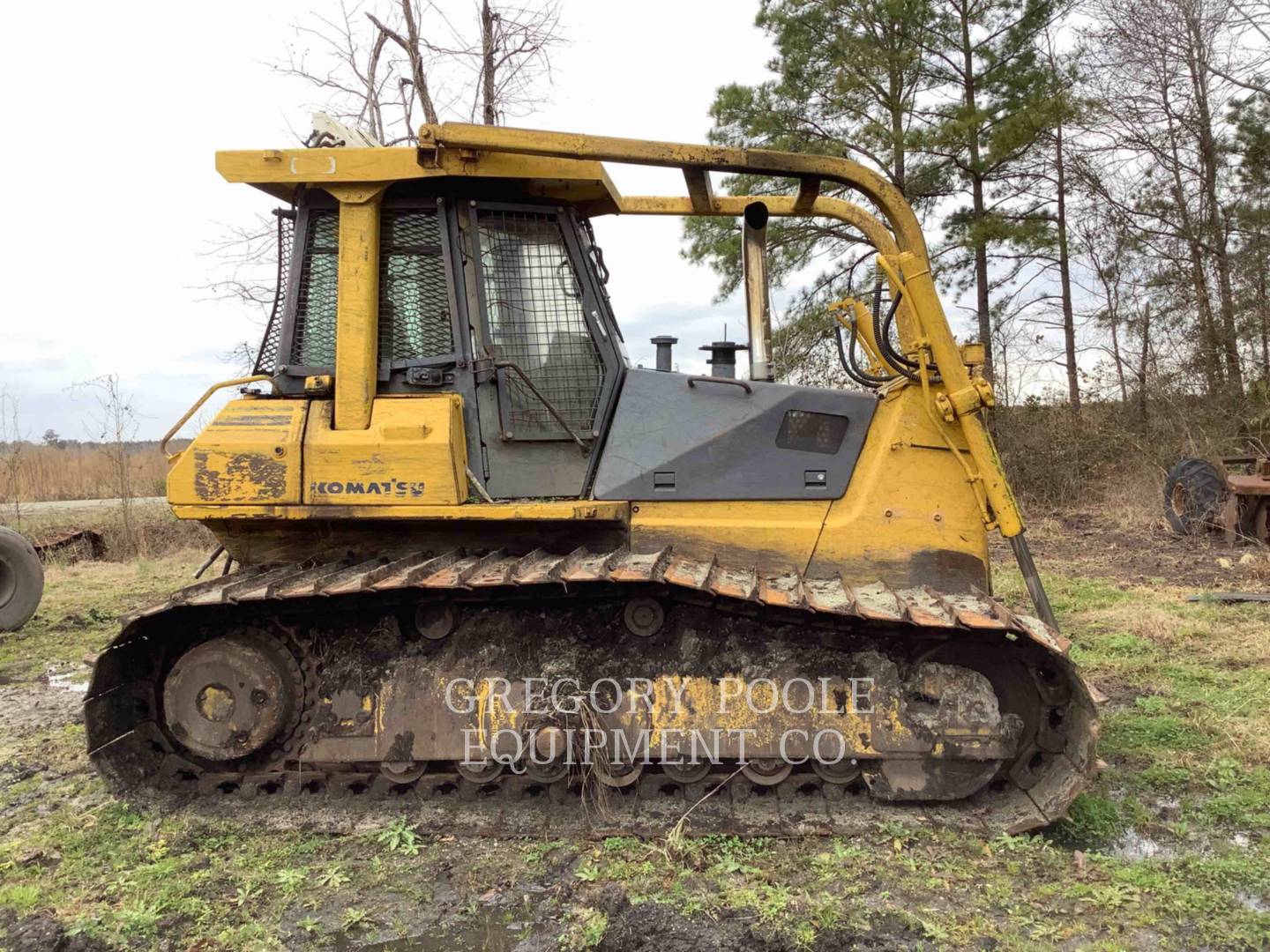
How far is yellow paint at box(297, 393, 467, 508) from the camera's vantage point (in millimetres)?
4059

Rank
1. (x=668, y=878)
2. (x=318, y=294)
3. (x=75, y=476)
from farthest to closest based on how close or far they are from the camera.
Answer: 1. (x=75, y=476)
2. (x=318, y=294)
3. (x=668, y=878)

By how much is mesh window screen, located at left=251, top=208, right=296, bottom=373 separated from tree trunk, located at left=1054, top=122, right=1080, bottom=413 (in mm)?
14721

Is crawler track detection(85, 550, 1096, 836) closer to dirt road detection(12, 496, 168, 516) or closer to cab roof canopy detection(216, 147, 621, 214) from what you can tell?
cab roof canopy detection(216, 147, 621, 214)

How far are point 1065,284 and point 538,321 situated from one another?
16.1 metres

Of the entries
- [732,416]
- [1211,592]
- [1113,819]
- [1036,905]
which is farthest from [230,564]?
[1211,592]

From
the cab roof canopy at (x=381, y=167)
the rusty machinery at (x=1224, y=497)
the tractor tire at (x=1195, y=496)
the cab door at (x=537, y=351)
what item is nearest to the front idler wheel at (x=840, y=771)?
the cab door at (x=537, y=351)

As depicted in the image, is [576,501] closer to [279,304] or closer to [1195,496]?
[279,304]

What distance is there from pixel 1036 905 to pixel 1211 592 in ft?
21.4

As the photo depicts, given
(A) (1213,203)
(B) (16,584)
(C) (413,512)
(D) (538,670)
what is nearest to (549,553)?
(D) (538,670)

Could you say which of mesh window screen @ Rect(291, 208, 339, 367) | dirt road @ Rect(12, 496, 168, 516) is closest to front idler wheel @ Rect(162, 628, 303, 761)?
mesh window screen @ Rect(291, 208, 339, 367)

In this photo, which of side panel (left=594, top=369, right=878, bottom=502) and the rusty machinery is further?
the rusty machinery

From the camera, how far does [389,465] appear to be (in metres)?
4.07

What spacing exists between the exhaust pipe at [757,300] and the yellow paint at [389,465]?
1.68 m

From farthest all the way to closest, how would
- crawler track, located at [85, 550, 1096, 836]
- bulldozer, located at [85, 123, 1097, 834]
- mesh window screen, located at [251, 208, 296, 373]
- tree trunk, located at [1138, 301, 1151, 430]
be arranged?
1. tree trunk, located at [1138, 301, 1151, 430]
2. mesh window screen, located at [251, 208, 296, 373]
3. bulldozer, located at [85, 123, 1097, 834]
4. crawler track, located at [85, 550, 1096, 836]
